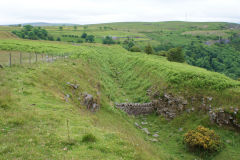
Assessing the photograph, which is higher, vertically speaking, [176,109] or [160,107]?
[176,109]

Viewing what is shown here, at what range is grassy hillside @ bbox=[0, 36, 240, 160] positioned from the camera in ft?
27.8

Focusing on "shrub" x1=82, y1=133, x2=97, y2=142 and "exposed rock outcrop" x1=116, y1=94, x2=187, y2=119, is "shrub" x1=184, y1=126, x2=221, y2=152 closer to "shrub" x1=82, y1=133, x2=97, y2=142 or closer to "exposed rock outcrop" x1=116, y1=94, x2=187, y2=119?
"exposed rock outcrop" x1=116, y1=94, x2=187, y2=119

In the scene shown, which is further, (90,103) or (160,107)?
(160,107)

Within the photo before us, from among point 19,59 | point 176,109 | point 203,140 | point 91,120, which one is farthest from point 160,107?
point 19,59

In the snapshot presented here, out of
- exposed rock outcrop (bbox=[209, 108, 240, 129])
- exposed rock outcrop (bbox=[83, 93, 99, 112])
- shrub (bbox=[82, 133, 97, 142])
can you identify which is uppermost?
shrub (bbox=[82, 133, 97, 142])

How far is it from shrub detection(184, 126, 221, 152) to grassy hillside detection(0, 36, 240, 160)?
0.73 m

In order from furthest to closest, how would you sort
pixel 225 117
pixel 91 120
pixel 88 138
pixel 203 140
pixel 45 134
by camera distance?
pixel 225 117 < pixel 203 140 < pixel 91 120 < pixel 88 138 < pixel 45 134

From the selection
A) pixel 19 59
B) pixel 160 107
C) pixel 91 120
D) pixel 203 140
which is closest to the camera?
pixel 91 120

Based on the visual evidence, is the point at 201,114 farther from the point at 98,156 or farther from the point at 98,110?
the point at 98,156

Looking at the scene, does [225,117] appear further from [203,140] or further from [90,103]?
[90,103]

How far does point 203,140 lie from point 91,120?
962 centimetres

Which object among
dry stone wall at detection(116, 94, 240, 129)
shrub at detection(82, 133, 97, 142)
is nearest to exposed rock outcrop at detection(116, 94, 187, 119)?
dry stone wall at detection(116, 94, 240, 129)

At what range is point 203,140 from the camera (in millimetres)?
15508

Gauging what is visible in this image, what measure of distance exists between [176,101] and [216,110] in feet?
16.7
